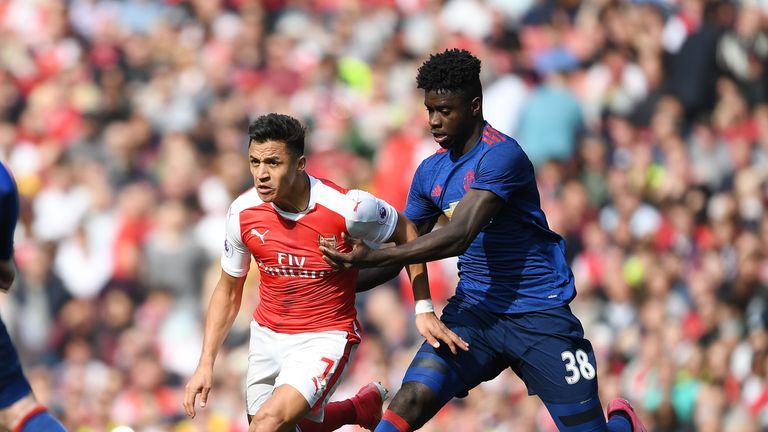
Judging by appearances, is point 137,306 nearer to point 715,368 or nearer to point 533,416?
point 533,416

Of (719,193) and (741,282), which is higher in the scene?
(719,193)

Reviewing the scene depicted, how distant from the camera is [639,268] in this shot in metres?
12.4

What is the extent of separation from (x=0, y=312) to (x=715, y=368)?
266 inches

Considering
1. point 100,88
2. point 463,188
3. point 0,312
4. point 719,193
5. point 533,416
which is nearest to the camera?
point 463,188

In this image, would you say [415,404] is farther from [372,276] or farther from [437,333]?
[372,276]

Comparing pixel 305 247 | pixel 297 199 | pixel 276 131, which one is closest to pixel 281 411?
pixel 305 247

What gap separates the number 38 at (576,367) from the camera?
21.9 feet

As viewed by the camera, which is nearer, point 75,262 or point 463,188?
point 463,188

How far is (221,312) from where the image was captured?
22.7 ft

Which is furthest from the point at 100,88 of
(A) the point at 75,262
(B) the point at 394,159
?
(B) the point at 394,159

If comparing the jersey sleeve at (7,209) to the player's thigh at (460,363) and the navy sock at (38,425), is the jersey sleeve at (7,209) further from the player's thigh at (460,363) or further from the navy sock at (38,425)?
the player's thigh at (460,363)

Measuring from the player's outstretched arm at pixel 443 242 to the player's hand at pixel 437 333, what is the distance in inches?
20.2

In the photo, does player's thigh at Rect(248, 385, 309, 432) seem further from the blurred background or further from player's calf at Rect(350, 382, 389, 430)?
the blurred background

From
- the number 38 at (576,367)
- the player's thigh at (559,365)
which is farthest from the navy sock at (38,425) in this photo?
the number 38 at (576,367)
